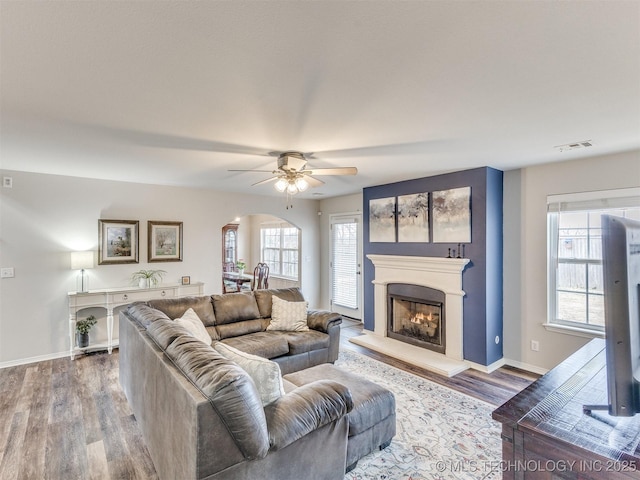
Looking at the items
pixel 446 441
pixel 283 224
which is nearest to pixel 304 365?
pixel 446 441

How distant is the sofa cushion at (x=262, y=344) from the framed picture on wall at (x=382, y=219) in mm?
2325

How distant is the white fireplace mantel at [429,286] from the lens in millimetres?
4055

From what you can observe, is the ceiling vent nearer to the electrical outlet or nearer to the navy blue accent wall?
the navy blue accent wall

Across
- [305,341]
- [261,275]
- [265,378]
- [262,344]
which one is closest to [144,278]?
[262,344]

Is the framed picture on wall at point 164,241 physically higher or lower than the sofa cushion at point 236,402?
higher

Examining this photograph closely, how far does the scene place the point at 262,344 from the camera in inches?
133

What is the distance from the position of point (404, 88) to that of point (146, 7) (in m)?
1.32

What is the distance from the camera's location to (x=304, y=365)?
12.0 ft

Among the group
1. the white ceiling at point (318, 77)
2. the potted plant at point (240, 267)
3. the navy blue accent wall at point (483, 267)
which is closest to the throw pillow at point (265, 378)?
the white ceiling at point (318, 77)

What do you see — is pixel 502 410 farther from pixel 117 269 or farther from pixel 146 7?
pixel 117 269

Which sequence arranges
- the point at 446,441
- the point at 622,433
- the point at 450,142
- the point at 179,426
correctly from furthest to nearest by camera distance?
the point at 450,142 < the point at 446,441 < the point at 179,426 < the point at 622,433

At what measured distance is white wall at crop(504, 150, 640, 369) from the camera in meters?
3.49

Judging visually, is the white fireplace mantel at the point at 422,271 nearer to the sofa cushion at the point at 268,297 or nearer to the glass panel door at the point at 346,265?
the glass panel door at the point at 346,265

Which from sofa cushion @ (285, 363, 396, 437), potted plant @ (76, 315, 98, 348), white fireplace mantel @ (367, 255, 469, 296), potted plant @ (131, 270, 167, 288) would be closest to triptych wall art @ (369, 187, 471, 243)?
white fireplace mantel @ (367, 255, 469, 296)
